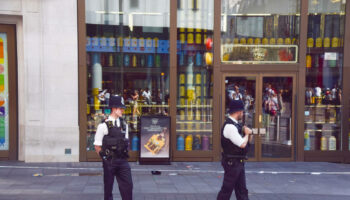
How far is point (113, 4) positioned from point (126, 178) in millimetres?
6023

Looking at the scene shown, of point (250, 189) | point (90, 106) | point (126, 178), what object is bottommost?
point (250, 189)

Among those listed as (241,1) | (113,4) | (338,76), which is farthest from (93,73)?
(338,76)

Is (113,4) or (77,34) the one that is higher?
(113,4)

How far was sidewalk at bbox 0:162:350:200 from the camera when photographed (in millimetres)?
6930

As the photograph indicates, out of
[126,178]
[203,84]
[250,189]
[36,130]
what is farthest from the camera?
[203,84]

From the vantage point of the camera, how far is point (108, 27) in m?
10.1

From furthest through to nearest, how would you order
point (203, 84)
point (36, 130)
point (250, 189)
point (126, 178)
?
point (203, 84)
point (36, 130)
point (250, 189)
point (126, 178)

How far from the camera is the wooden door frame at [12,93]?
32.3ft

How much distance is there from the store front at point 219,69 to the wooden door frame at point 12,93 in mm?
2002

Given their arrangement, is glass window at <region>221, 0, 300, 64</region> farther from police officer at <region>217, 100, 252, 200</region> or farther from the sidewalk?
police officer at <region>217, 100, 252, 200</region>

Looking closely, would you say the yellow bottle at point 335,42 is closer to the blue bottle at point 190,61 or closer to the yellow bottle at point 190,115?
the blue bottle at point 190,61

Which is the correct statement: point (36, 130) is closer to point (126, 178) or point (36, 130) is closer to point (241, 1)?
point (126, 178)

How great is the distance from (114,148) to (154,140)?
4.08m

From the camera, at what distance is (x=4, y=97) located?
996 centimetres
